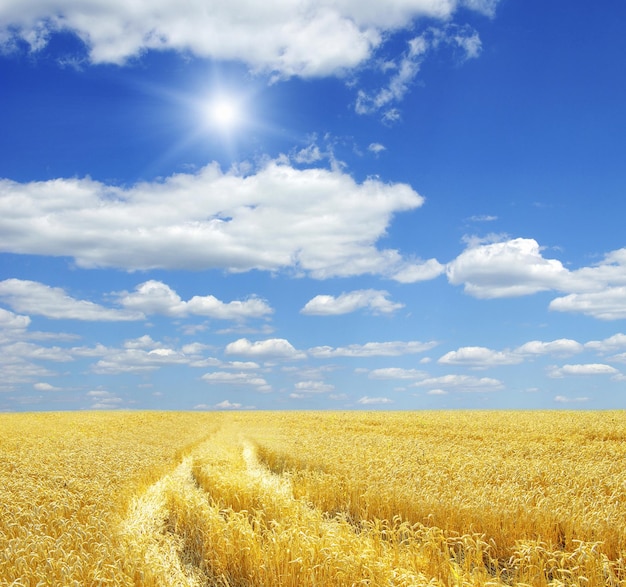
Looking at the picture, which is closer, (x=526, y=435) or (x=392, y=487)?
(x=392, y=487)

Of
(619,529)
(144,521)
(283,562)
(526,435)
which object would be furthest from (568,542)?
(526,435)

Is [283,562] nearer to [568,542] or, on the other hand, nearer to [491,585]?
[491,585]

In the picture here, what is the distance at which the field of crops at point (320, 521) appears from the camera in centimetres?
771

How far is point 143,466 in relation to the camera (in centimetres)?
1869

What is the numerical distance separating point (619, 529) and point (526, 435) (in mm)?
20792

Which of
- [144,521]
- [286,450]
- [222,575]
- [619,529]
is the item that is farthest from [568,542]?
[286,450]

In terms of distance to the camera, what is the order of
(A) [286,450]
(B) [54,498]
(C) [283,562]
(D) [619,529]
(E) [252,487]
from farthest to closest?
(A) [286,450], (E) [252,487], (B) [54,498], (D) [619,529], (C) [283,562]

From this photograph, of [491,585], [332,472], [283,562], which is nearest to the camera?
[491,585]

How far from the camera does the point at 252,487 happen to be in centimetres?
1380

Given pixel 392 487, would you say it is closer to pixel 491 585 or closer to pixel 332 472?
pixel 332 472

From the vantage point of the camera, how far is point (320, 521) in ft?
32.4

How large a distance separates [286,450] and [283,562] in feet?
44.9

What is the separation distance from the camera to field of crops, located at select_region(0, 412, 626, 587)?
771 centimetres

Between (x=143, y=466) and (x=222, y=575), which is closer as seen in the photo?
(x=222, y=575)
